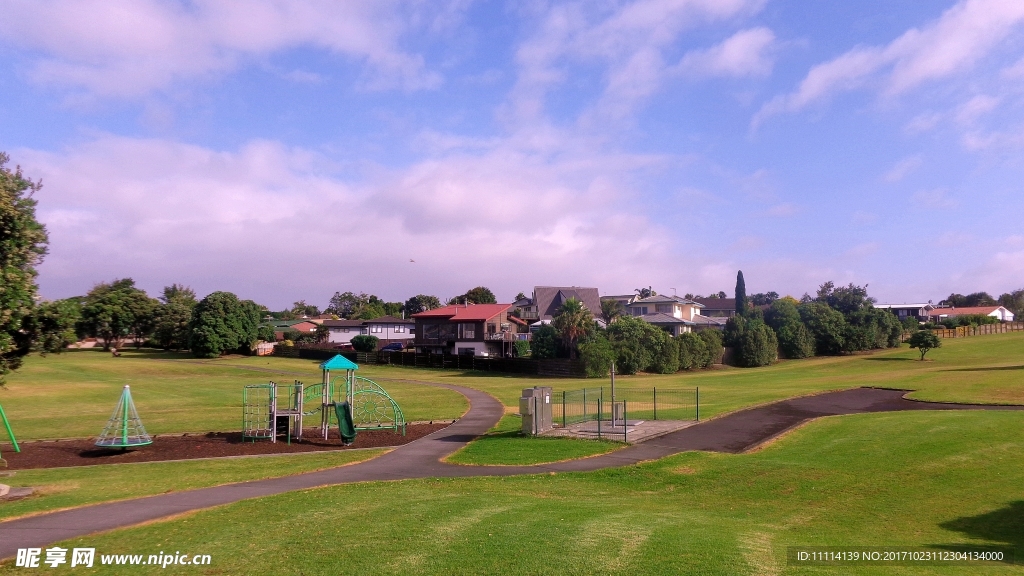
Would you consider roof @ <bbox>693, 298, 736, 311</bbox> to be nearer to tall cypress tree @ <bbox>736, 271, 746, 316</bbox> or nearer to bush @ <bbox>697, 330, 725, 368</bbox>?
tall cypress tree @ <bbox>736, 271, 746, 316</bbox>

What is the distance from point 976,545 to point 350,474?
1387 centimetres

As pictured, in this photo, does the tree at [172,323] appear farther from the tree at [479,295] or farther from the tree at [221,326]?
the tree at [479,295]

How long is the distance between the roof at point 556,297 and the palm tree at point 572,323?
40.5m

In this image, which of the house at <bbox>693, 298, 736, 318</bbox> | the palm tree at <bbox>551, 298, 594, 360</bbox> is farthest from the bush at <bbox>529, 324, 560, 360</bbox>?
the house at <bbox>693, 298, 736, 318</bbox>

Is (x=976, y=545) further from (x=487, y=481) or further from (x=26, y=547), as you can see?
(x=26, y=547)

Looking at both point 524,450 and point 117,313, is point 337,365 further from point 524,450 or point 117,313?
point 117,313

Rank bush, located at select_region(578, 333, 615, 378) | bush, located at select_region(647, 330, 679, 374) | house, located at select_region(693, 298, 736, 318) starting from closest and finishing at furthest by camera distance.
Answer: bush, located at select_region(578, 333, 615, 378)
bush, located at select_region(647, 330, 679, 374)
house, located at select_region(693, 298, 736, 318)

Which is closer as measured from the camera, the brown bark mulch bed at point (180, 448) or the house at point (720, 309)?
the brown bark mulch bed at point (180, 448)

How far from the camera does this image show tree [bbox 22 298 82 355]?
16.7m

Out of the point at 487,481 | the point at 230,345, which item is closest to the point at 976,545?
the point at 487,481

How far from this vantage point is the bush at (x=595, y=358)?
2371 inches

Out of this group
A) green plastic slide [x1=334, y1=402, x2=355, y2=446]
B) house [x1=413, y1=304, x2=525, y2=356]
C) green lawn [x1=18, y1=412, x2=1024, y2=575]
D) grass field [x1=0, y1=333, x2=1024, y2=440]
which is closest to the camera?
green lawn [x1=18, y1=412, x2=1024, y2=575]

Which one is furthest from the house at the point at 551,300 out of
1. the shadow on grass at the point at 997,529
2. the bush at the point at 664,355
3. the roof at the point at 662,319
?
the shadow on grass at the point at 997,529

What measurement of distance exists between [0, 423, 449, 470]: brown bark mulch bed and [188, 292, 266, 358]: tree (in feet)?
230
